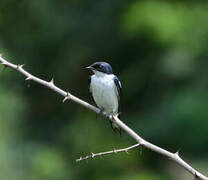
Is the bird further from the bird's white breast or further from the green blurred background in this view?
the green blurred background

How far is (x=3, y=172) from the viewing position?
31.5 ft

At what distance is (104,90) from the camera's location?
24.7 feet

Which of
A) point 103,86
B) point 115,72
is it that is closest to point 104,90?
point 103,86

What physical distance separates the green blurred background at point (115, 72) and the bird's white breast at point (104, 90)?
14.3 ft

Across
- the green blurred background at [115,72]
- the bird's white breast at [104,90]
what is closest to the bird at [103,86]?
the bird's white breast at [104,90]

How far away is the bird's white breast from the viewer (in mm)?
7484

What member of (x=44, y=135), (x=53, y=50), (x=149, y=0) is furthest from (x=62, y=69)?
(x=149, y=0)

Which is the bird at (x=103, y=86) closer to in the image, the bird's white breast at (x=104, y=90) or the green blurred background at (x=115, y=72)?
the bird's white breast at (x=104, y=90)

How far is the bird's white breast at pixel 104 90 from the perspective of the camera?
748cm

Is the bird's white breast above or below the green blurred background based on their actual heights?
above

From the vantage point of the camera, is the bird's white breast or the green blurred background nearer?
the bird's white breast

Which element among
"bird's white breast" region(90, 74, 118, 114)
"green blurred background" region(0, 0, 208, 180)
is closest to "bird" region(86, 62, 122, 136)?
"bird's white breast" region(90, 74, 118, 114)

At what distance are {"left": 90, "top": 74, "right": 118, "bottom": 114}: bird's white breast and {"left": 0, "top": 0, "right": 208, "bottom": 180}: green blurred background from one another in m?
4.36

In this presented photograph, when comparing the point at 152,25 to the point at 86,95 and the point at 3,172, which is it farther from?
the point at 3,172
